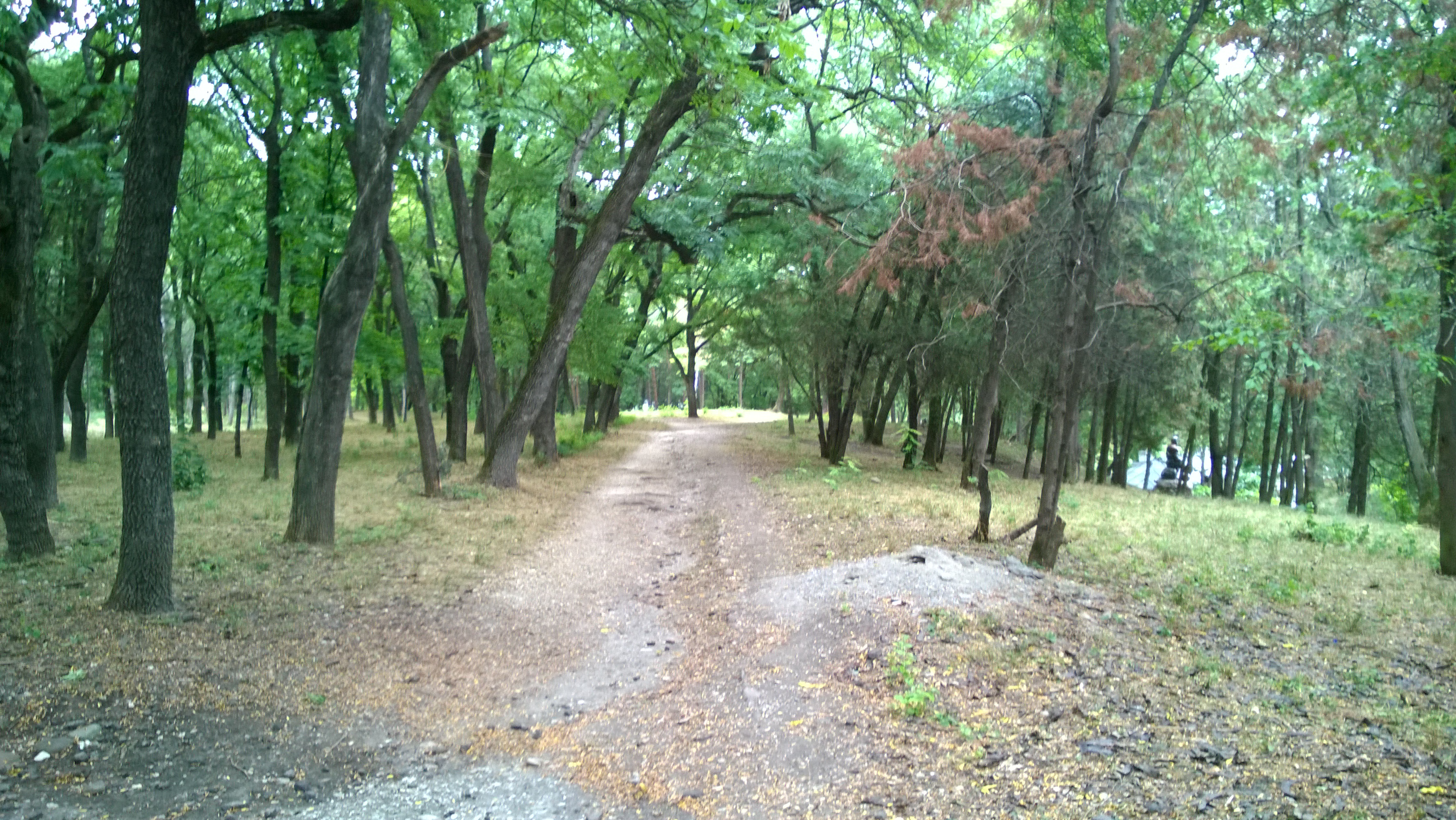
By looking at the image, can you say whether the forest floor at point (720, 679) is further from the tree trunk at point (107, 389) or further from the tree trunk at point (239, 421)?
the tree trunk at point (107, 389)

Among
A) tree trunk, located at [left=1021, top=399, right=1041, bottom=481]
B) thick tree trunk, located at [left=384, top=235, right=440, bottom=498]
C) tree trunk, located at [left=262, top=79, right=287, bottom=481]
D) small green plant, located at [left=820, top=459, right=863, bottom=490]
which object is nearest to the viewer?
thick tree trunk, located at [left=384, top=235, right=440, bottom=498]

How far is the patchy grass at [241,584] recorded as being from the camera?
571 cm

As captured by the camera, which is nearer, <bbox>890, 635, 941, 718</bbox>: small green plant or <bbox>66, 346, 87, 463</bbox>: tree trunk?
<bbox>890, 635, 941, 718</bbox>: small green plant

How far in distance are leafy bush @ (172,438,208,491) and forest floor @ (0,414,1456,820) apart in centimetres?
249

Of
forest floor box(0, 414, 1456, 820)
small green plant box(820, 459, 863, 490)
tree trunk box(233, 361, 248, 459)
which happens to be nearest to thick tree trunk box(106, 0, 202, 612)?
forest floor box(0, 414, 1456, 820)

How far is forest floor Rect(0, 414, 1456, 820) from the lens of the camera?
4.59 m

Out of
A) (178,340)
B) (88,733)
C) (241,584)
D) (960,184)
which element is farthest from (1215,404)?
(178,340)

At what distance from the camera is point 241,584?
822 cm

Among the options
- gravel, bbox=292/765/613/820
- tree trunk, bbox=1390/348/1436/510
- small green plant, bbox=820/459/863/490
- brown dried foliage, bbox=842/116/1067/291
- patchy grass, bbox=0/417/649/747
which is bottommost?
gravel, bbox=292/765/613/820

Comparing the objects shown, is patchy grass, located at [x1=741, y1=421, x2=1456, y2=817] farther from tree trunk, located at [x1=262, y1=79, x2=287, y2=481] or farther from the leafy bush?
tree trunk, located at [x1=262, y1=79, x2=287, y2=481]

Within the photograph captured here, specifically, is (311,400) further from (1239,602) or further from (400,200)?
(400,200)

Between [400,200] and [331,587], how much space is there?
1707cm

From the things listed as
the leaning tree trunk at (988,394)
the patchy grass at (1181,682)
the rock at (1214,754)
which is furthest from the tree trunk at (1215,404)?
the rock at (1214,754)

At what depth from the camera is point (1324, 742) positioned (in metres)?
4.88
